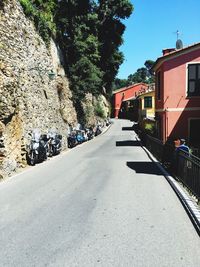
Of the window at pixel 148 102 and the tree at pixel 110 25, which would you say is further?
the window at pixel 148 102

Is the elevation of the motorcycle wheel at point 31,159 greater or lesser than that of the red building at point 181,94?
lesser

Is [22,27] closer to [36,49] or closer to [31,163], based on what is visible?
[36,49]

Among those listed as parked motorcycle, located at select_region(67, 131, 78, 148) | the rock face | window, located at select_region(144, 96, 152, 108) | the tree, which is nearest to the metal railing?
the rock face

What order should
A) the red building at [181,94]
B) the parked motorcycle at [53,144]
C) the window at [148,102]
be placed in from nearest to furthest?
the parked motorcycle at [53,144], the red building at [181,94], the window at [148,102]

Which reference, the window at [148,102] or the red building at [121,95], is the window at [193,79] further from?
the red building at [121,95]

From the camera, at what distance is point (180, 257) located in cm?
621

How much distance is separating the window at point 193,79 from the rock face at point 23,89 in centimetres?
872

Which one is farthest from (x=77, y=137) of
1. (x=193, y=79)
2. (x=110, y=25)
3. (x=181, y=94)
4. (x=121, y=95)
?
(x=121, y=95)

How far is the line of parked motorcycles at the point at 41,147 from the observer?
→ 709 inches

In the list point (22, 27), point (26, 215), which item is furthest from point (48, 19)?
point (26, 215)

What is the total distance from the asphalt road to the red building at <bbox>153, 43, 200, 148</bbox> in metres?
10.9

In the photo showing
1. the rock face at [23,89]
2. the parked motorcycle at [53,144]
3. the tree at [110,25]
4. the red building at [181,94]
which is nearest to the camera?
the rock face at [23,89]

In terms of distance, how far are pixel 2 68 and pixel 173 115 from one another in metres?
12.7

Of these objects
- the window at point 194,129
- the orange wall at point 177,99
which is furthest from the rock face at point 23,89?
the window at point 194,129
